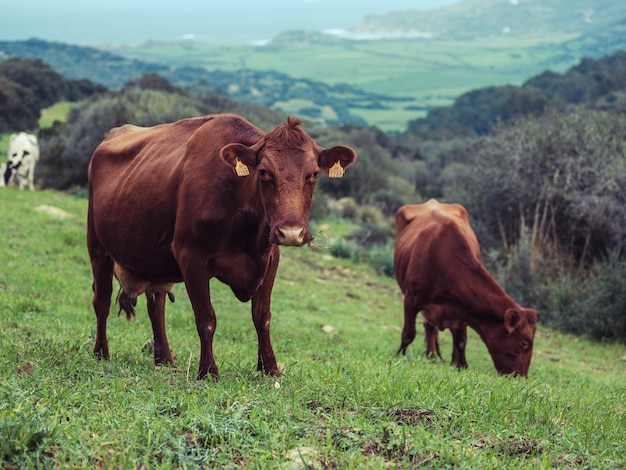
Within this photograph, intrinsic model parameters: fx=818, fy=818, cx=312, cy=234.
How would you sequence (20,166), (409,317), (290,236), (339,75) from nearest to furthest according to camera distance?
1. (290,236)
2. (409,317)
3. (20,166)
4. (339,75)

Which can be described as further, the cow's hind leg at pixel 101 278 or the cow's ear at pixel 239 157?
the cow's hind leg at pixel 101 278

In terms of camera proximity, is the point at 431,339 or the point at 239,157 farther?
the point at 431,339

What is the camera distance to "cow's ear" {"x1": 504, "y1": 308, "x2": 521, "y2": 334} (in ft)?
34.5

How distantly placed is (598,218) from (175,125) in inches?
576

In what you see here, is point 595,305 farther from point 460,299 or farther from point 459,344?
point 460,299

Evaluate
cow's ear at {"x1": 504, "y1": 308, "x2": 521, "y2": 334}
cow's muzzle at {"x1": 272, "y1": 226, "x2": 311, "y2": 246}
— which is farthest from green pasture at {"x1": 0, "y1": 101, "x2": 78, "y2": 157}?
cow's muzzle at {"x1": 272, "y1": 226, "x2": 311, "y2": 246}

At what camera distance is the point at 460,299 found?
427 inches

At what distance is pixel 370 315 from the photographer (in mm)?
16328

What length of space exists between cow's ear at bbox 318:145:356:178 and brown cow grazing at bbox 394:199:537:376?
4.77 m

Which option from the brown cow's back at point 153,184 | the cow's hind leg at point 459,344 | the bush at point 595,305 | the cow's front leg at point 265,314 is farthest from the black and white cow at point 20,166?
the cow's front leg at point 265,314

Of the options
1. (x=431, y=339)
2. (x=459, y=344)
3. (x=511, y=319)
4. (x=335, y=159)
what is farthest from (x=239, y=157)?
(x=431, y=339)

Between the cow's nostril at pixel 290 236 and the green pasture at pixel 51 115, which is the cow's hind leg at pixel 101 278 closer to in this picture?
the cow's nostril at pixel 290 236

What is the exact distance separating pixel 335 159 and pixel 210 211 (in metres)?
1.07

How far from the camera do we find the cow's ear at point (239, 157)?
6.19 m
